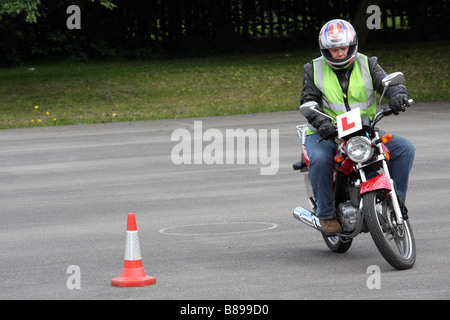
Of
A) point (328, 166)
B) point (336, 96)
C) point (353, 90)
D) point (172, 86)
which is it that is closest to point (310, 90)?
point (336, 96)

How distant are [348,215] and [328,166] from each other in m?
0.40

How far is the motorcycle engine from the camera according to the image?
25.6 ft

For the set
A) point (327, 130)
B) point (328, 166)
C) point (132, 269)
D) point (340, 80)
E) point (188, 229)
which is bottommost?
point (188, 229)

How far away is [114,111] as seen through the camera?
23578 millimetres

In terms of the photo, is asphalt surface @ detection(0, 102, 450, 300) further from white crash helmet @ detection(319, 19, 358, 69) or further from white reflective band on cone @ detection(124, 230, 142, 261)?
white crash helmet @ detection(319, 19, 358, 69)

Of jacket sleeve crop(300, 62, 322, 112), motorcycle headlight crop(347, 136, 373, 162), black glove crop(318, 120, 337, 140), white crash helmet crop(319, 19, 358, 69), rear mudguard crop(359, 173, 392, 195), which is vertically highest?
white crash helmet crop(319, 19, 358, 69)

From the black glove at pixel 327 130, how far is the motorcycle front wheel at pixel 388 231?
0.55 meters

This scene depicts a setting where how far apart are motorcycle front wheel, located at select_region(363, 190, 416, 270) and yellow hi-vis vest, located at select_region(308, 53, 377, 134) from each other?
0.81 metres

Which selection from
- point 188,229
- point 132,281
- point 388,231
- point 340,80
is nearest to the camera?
point 132,281

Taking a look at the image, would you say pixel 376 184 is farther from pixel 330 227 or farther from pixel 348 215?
pixel 330 227

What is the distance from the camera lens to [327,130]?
7727 millimetres

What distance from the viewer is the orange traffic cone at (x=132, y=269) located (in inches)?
287

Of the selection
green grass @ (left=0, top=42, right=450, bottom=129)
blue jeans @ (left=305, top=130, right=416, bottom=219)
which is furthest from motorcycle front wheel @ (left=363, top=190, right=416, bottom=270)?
green grass @ (left=0, top=42, right=450, bottom=129)
